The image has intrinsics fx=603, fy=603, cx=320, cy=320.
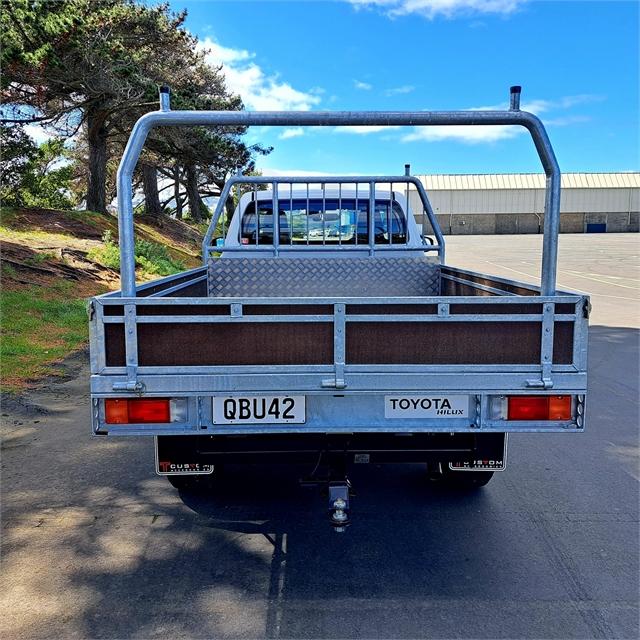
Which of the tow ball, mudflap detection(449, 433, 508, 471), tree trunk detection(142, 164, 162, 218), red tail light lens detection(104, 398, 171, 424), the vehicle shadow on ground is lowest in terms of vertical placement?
the vehicle shadow on ground

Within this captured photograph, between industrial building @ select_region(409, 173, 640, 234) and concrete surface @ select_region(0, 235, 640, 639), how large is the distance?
2441 inches

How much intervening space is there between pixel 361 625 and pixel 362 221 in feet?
15.5

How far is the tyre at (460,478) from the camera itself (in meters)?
4.22

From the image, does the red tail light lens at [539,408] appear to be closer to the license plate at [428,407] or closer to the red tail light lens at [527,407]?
the red tail light lens at [527,407]

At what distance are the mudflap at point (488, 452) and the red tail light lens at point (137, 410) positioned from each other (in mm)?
Result: 1742

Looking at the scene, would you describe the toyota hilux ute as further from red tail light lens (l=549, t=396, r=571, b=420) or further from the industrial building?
the industrial building

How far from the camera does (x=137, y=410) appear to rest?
2.98m

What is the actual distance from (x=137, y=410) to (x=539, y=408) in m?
2.00

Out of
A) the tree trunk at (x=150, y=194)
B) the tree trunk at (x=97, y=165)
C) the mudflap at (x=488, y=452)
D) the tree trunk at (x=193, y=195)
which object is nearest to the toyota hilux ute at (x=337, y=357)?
the mudflap at (x=488, y=452)

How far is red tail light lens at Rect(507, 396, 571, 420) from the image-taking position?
3.00m

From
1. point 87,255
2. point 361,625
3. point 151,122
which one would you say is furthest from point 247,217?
point 87,255

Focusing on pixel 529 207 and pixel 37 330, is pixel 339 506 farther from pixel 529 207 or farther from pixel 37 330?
pixel 529 207

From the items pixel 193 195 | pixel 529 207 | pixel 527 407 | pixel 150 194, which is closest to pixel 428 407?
pixel 527 407

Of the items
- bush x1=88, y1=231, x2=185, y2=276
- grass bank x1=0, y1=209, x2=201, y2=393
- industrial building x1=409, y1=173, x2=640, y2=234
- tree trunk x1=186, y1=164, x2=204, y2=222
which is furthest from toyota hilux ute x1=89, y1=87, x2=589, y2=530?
industrial building x1=409, y1=173, x2=640, y2=234
